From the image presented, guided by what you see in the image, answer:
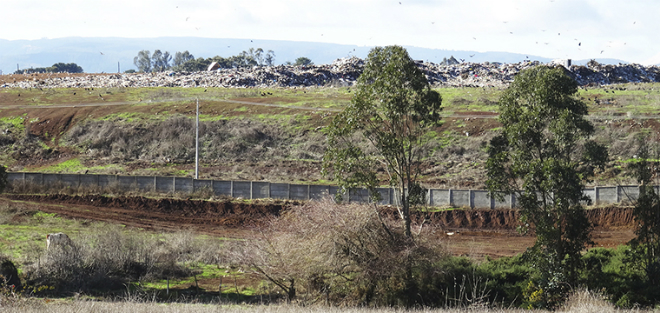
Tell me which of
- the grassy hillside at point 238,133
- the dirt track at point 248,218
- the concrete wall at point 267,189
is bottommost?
the dirt track at point 248,218

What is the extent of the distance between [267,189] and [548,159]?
925 inches

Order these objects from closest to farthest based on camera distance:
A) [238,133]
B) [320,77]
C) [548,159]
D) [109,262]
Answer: [548,159]
[109,262]
[238,133]
[320,77]

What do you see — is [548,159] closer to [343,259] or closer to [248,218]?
[343,259]

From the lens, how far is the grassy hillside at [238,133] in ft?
157

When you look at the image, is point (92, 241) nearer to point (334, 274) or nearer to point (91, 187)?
point (334, 274)

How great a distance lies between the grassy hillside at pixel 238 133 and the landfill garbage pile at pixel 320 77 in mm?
16323

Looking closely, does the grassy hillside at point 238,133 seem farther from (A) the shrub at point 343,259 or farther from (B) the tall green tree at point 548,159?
(A) the shrub at point 343,259

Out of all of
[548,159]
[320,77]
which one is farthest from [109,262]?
[320,77]

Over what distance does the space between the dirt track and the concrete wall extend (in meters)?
0.93

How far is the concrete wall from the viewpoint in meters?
36.4

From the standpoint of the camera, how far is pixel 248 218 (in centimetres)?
3744

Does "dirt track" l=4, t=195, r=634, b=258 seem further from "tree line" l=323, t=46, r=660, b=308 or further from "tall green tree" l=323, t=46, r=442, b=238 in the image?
"tall green tree" l=323, t=46, r=442, b=238

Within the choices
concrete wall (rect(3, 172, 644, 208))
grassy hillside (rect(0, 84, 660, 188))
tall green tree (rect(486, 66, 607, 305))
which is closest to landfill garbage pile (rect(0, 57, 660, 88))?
grassy hillside (rect(0, 84, 660, 188))

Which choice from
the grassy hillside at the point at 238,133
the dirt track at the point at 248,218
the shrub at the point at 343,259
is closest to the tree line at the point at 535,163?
the shrub at the point at 343,259
